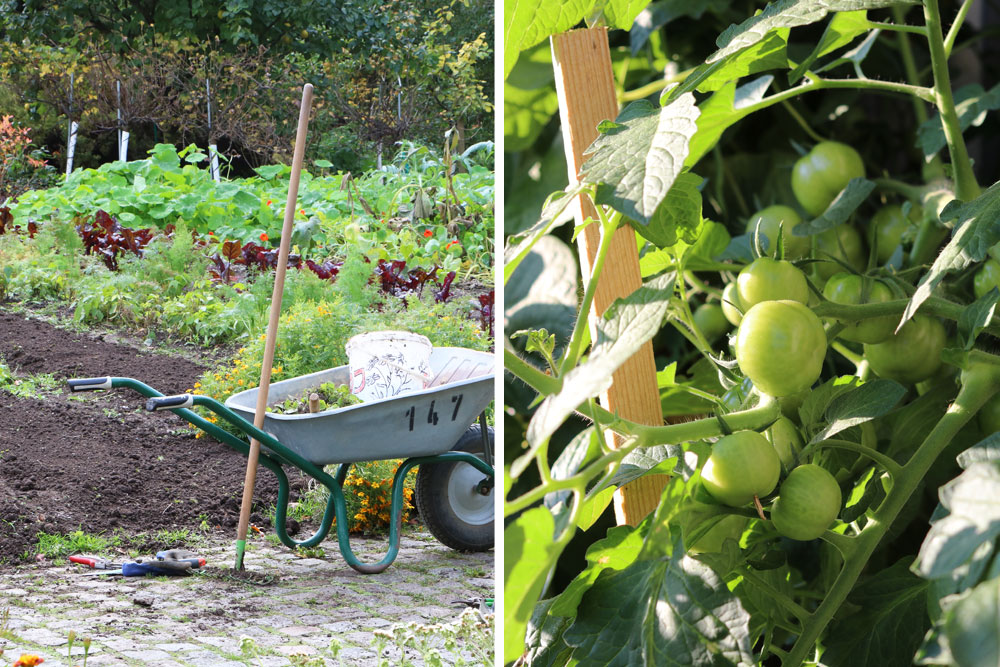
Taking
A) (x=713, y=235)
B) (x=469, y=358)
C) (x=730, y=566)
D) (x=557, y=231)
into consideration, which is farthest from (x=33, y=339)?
(x=730, y=566)

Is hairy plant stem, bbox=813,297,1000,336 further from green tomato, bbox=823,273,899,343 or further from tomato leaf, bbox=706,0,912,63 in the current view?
tomato leaf, bbox=706,0,912,63

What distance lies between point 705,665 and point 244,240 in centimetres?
154

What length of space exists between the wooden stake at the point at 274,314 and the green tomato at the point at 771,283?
1.29m

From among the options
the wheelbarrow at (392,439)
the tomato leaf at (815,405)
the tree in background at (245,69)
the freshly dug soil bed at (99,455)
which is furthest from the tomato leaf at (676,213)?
the freshly dug soil bed at (99,455)

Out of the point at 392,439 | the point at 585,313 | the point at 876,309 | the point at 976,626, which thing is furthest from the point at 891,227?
the point at 392,439

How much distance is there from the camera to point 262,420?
1.85m

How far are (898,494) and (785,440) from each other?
59 millimetres

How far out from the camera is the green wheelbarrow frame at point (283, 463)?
1.67 m

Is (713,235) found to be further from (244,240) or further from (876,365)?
(244,240)

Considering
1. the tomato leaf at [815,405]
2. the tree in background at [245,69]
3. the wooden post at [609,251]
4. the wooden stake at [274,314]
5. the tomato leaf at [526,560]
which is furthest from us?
the wooden stake at [274,314]

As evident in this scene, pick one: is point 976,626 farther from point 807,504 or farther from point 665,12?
point 665,12

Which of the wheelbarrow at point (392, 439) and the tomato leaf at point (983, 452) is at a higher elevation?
the wheelbarrow at point (392, 439)

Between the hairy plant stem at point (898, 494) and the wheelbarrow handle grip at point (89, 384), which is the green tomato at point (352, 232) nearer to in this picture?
the wheelbarrow handle grip at point (89, 384)

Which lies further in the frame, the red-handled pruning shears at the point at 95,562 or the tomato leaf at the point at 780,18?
the red-handled pruning shears at the point at 95,562
